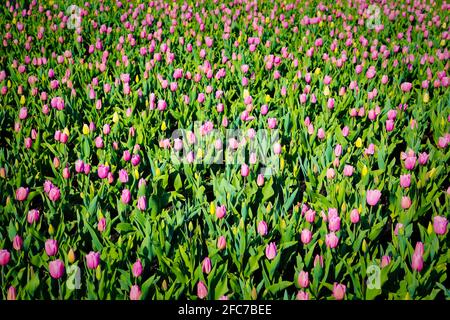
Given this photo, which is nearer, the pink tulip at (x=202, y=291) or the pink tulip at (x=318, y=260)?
the pink tulip at (x=202, y=291)

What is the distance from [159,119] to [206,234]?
1.12 metres

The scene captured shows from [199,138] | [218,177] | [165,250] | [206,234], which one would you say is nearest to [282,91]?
[199,138]

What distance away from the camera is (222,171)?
2.29m

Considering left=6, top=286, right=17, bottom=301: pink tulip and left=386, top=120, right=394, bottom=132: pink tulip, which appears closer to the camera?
left=6, top=286, right=17, bottom=301: pink tulip

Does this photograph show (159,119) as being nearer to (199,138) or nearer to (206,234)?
(199,138)

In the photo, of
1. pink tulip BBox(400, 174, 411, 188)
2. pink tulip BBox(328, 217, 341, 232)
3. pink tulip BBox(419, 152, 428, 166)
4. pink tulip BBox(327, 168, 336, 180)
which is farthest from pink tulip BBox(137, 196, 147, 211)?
pink tulip BBox(419, 152, 428, 166)

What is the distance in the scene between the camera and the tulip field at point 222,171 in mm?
1459

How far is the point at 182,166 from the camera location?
2.16m

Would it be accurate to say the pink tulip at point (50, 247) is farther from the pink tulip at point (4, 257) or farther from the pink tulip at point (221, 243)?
the pink tulip at point (221, 243)

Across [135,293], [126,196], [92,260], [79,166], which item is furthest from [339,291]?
[79,166]

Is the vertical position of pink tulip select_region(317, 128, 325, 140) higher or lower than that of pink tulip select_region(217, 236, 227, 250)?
higher

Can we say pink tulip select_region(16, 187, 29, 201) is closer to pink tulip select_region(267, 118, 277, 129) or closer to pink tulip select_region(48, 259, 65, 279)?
pink tulip select_region(48, 259, 65, 279)

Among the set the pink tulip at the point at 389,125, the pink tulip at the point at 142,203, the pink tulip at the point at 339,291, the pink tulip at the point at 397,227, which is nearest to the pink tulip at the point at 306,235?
the pink tulip at the point at 339,291

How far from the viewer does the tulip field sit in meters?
1.46
